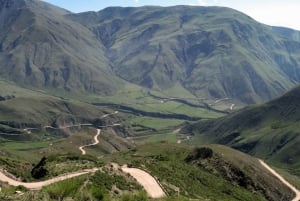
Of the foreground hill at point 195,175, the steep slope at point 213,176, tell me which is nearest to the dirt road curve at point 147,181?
the foreground hill at point 195,175

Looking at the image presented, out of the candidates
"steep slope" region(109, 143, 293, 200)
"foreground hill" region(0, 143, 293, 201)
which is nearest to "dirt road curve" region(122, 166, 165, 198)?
"foreground hill" region(0, 143, 293, 201)

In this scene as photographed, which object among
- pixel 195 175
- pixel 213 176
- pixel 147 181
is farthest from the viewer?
pixel 213 176

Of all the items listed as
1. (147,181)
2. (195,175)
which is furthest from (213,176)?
(147,181)

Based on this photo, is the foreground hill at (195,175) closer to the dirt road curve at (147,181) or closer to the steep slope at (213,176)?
the steep slope at (213,176)

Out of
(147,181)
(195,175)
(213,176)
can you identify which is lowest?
(213,176)

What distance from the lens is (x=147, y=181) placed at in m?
89.8

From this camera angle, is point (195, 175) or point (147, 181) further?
point (195, 175)

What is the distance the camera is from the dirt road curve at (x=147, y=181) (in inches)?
3211

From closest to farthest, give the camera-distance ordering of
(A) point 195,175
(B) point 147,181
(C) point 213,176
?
(B) point 147,181 < (A) point 195,175 < (C) point 213,176

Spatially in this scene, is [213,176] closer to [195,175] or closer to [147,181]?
[195,175]

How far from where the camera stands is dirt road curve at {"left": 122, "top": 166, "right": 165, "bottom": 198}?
8156 centimetres

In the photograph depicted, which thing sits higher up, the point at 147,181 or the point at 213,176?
the point at 147,181

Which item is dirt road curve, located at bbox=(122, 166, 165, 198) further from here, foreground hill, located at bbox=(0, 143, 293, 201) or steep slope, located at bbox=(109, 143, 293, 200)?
steep slope, located at bbox=(109, 143, 293, 200)

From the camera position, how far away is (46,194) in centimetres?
2238
